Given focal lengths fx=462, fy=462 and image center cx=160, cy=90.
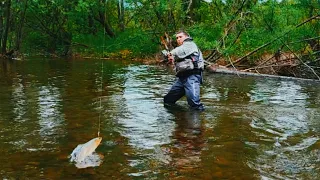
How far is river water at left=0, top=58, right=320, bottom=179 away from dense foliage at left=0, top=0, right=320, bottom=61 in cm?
392

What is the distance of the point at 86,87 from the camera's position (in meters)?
12.4

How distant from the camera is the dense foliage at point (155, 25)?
15586 millimetres

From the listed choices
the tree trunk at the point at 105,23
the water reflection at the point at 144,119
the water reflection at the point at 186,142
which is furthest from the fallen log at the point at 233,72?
the tree trunk at the point at 105,23

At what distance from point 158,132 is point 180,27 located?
1554 cm

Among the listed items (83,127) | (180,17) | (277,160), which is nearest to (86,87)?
(83,127)

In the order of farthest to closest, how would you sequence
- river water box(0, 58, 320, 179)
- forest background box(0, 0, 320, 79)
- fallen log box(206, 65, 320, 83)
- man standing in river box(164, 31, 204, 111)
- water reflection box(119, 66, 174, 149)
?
forest background box(0, 0, 320, 79)
fallen log box(206, 65, 320, 83)
man standing in river box(164, 31, 204, 111)
water reflection box(119, 66, 174, 149)
river water box(0, 58, 320, 179)

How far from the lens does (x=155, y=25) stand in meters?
23.7

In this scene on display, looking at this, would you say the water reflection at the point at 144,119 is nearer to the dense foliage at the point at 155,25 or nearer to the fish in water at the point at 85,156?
the fish in water at the point at 85,156

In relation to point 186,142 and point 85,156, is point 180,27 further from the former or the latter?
point 85,156

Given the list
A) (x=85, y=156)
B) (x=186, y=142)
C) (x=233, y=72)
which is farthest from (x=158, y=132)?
(x=233, y=72)

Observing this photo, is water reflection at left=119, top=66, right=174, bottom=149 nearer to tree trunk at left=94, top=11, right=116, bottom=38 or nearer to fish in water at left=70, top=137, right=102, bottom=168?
fish in water at left=70, top=137, right=102, bottom=168

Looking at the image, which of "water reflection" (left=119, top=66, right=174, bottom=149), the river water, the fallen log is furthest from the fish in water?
the fallen log

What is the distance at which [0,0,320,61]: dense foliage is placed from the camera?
51.1 feet

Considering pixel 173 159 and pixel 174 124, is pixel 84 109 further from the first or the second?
pixel 173 159
